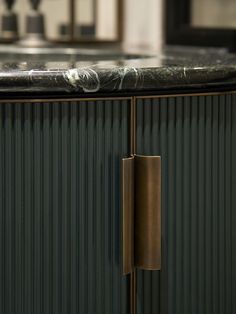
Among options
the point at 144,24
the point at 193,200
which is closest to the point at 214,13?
the point at 144,24

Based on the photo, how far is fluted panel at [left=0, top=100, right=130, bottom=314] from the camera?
0.82m

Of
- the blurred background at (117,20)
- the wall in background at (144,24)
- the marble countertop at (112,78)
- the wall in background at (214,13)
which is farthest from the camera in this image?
the wall in background at (144,24)

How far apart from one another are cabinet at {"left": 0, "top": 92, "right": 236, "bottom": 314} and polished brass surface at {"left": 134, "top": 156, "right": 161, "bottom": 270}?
0.05 feet

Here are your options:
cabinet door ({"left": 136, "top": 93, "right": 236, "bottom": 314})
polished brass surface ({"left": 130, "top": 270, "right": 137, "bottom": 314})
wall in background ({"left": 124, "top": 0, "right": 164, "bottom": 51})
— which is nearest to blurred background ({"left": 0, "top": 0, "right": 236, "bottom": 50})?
wall in background ({"left": 124, "top": 0, "right": 164, "bottom": 51})

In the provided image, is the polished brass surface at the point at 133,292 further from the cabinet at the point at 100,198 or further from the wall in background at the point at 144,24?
the wall in background at the point at 144,24

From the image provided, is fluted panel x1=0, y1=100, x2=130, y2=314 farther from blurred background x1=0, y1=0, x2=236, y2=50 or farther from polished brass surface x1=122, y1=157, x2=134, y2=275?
blurred background x1=0, y1=0, x2=236, y2=50

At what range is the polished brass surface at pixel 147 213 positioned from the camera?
0.86m

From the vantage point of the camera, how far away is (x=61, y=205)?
0.84 metres

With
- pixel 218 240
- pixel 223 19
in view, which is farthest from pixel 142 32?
pixel 218 240

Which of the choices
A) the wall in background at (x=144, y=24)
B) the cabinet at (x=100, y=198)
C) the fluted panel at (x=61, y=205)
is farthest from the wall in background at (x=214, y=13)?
the fluted panel at (x=61, y=205)

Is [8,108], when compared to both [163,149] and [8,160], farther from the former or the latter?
[163,149]

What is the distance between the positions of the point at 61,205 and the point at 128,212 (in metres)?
0.08

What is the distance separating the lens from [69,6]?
6.00 feet

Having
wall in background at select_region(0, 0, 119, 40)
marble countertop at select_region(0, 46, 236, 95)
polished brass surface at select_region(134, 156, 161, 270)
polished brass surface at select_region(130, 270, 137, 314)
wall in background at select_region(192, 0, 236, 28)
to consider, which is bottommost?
polished brass surface at select_region(130, 270, 137, 314)
